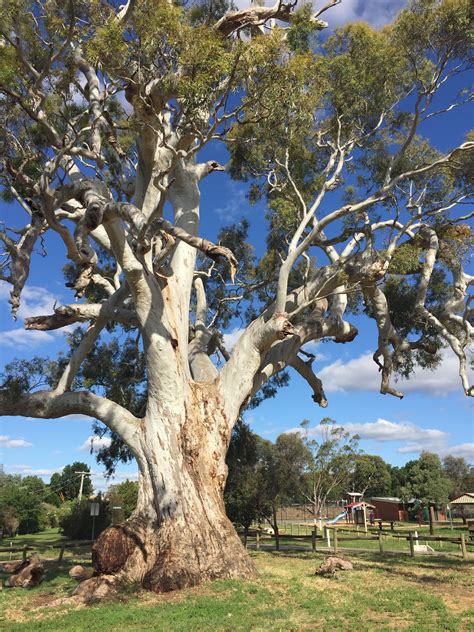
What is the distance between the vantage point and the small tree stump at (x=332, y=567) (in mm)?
10648

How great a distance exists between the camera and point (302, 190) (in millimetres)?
15203

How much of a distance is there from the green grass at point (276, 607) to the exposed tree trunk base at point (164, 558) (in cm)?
34

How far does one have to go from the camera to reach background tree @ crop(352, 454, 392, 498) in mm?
43453

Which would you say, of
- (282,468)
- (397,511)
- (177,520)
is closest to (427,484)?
(397,511)

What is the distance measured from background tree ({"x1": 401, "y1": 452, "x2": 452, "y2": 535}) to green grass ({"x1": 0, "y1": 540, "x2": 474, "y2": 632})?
32.6 meters

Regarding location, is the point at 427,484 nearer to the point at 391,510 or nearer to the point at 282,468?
the point at 391,510

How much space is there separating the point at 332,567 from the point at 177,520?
333 centimetres

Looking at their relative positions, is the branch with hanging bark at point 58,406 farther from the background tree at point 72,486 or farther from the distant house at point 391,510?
the background tree at point 72,486

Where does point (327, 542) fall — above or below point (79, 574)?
above

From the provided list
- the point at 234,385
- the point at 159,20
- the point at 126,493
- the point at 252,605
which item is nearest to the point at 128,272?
the point at 234,385

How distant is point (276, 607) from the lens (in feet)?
25.4

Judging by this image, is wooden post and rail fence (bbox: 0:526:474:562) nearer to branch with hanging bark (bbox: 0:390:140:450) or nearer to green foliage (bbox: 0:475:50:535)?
branch with hanging bark (bbox: 0:390:140:450)

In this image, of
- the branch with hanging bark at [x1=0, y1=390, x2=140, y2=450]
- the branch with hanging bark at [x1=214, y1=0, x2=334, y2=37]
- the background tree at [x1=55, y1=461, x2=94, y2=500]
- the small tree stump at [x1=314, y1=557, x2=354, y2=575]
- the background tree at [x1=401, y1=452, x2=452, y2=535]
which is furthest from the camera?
the background tree at [x1=55, y1=461, x2=94, y2=500]

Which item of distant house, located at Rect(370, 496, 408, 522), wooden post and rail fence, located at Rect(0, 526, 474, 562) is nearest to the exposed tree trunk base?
wooden post and rail fence, located at Rect(0, 526, 474, 562)
